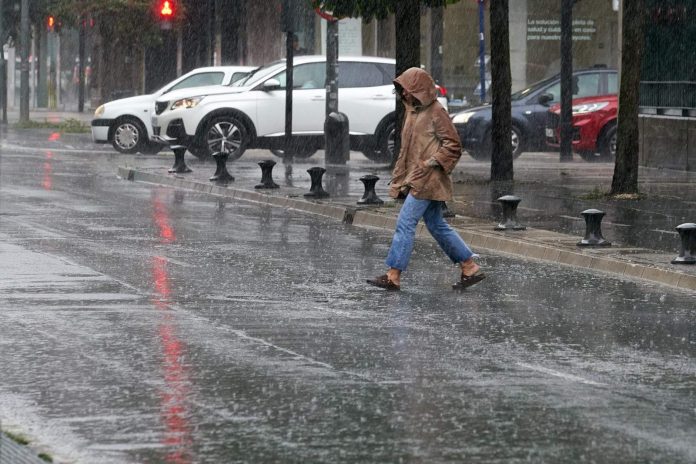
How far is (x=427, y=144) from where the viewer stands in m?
12.9

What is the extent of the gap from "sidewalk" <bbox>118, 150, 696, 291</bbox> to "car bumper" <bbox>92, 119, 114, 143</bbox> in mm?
3065

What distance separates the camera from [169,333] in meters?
10.2

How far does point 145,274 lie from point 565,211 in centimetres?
697

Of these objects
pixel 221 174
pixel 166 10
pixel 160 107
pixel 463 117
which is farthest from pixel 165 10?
pixel 221 174

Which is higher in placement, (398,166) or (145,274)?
(398,166)

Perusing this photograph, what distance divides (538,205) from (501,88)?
11.8 ft

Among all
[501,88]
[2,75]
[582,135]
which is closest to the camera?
[501,88]

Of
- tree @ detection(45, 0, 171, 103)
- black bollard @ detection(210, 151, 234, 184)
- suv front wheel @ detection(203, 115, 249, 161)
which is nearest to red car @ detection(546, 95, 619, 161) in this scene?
suv front wheel @ detection(203, 115, 249, 161)

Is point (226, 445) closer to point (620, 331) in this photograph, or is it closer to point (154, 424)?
point (154, 424)

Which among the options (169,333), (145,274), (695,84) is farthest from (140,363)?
(695,84)

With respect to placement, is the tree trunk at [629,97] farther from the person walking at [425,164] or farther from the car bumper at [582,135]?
the car bumper at [582,135]

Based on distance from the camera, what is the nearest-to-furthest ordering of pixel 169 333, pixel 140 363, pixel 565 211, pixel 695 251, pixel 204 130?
pixel 140 363, pixel 169 333, pixel 695 251, pixel 565 211, pixel 204 130

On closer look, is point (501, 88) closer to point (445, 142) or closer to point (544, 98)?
point (544, 98)

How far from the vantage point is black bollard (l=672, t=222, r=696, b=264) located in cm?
1359
